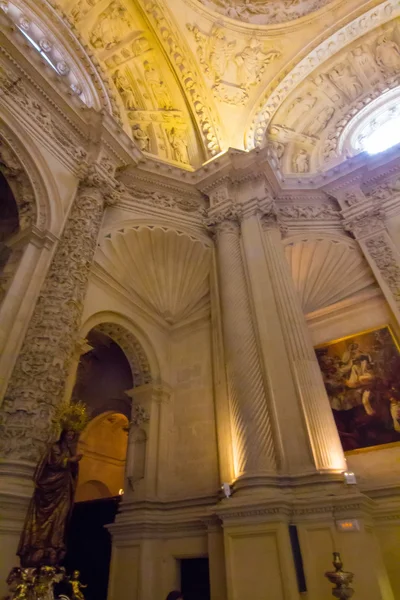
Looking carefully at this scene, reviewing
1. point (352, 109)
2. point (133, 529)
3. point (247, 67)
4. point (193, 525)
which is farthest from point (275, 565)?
point (247, 67)

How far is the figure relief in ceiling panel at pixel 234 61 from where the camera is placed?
12.8 meters

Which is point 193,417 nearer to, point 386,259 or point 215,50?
point 386,259

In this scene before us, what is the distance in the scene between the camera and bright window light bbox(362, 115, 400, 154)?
11.6 metres

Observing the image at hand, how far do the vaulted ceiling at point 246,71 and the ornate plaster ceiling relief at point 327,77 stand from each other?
1.2 inches

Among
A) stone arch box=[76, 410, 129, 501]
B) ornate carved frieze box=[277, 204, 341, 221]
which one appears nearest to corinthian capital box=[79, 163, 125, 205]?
ornate carved frieze box=[277, 204, 341, 221]

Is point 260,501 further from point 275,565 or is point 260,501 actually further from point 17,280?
point 17,280

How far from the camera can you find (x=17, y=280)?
6055 mm

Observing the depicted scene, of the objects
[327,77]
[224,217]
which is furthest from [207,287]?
[327,77]

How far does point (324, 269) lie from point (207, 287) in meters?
3.33

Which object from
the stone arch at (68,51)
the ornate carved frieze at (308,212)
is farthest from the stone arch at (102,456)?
the stone arch at (68,51)

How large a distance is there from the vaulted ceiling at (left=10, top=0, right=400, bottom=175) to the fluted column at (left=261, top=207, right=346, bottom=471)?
205 inches

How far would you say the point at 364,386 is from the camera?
27.1 feet

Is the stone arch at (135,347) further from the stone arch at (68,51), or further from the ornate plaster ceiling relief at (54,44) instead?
the ornate plaster ceiling relief at (54,44)

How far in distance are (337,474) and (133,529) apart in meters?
3.90
